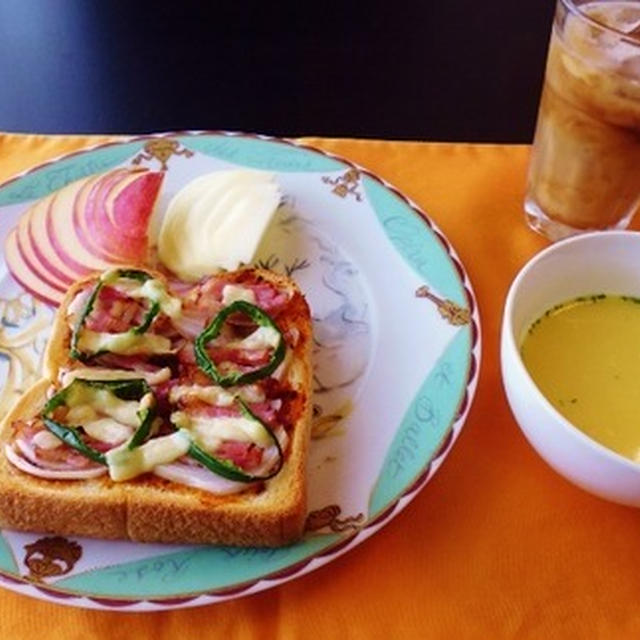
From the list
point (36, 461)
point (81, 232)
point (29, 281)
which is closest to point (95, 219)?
point (81, 232)

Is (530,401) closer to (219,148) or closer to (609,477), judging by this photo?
(609,477)

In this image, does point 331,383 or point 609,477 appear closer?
point 609,477

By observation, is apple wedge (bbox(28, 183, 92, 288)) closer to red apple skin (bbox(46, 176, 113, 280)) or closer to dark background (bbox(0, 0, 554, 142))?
red apple skin (bbox(46, 176, 113, 280))

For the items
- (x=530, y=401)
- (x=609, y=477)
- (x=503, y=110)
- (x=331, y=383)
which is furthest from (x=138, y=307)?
(x=503, y=110)

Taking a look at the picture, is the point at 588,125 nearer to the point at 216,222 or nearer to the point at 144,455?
the point at 216,222

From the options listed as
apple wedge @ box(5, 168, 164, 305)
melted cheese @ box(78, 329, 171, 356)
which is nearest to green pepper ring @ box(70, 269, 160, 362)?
melted cheese @ box(78, 329, 171, 356)

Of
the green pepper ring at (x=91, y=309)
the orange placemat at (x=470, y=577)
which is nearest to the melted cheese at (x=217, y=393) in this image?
the green pepper ring at (x=91, y=309)
